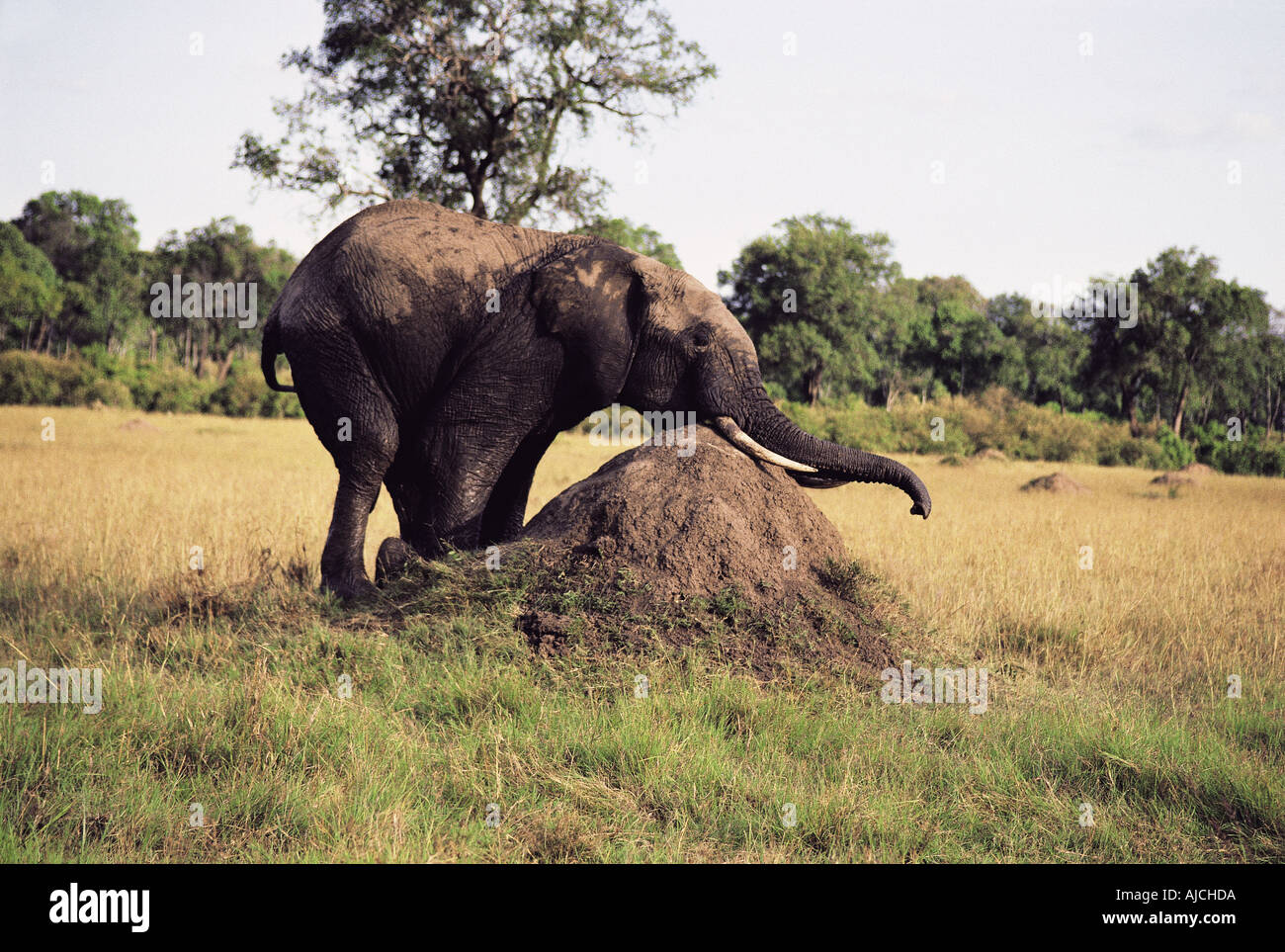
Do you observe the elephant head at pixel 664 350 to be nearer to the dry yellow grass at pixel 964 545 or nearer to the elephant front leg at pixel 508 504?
the elephant front leg at pixel 508 504

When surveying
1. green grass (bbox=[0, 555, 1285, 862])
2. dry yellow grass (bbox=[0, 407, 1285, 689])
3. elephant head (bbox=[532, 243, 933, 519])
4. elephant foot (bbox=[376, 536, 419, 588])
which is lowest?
green grass (bbox=[0, 555, 1285, 862])

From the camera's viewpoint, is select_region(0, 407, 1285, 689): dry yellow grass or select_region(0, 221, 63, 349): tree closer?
select_region(0, 407, 1285, 689): dry yellow grass

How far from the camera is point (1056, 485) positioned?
19297 millimetres

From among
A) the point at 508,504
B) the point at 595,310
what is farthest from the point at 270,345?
the point at 595,310

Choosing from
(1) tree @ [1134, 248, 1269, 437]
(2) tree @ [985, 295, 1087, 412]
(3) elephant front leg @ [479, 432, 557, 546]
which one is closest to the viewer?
(3) elephant front leg @ [479, 432, 557, 546]

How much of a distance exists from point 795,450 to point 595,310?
5.41ft

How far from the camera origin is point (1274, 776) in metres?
4.53

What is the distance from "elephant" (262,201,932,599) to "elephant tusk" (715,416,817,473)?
0.01m

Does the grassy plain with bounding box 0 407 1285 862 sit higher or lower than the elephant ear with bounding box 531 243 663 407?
lower

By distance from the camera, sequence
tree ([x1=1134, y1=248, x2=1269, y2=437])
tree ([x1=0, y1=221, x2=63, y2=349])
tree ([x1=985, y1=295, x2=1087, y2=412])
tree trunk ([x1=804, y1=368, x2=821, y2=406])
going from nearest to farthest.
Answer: tree ([x1=1134, y1=248, x2=1269, y2=437]) → tree trunk ([x1=804, y1=368, x2=821, y2=406]) → tree ([x1=0, y1=221, x2=63, y2=349]) → tree ([x1=985, y1=295, x2=1087, y2=412])

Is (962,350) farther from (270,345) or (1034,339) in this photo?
(270,345)

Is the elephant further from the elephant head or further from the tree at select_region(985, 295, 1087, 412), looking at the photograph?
the tree at select_region(985, 295, 1087, 412)

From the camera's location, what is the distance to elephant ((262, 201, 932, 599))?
6.54 meters

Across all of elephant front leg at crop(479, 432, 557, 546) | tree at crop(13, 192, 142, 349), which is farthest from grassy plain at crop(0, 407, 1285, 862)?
tree at crop(13, 192, 142, 349)
